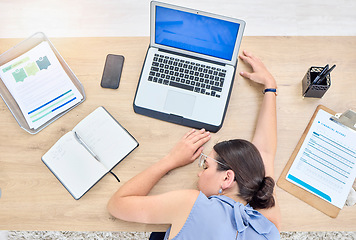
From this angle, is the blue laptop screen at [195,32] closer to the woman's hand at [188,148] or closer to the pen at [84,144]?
the woman's hand at [188,148]

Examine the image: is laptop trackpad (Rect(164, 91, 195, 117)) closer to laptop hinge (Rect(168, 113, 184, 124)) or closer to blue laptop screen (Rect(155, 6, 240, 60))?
laptop hinge (Rect(168, 113, 184, 124))

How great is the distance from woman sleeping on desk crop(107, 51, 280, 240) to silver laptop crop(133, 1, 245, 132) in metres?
0.08

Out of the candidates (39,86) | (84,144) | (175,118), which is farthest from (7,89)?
(175,118)

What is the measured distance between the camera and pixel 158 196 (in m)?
0.98

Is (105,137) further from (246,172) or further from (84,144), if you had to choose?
(246,172)

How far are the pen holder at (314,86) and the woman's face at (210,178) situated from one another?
0.42m

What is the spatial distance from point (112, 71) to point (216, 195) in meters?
0.59

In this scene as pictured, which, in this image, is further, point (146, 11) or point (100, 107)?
point (146, 11)

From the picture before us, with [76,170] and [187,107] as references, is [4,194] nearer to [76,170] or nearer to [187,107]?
[76,170]

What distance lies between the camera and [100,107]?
112cm

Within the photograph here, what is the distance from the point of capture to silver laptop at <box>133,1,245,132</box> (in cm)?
109

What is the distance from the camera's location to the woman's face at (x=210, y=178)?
99 centimetres

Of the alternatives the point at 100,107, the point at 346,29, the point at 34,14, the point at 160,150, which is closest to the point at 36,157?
the point at 100,107

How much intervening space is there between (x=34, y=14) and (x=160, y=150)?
0.85 metres
